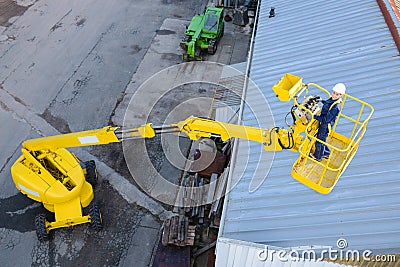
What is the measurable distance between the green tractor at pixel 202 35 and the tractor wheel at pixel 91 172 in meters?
8.75

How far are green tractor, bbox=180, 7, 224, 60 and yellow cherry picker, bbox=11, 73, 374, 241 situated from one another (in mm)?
8845

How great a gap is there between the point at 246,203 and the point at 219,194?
3.83m

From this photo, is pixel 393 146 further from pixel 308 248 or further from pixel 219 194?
pixel 219 194

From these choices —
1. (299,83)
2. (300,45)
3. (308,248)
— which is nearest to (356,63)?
(300,45)

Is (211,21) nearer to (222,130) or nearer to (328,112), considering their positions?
(222,130)

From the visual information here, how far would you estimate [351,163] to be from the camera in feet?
32.2

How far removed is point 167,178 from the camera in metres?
15.6

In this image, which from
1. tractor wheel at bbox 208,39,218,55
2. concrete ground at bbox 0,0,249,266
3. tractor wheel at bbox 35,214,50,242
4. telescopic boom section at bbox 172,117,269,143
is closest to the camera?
telescopic boom section at bbox 172,117,269,143

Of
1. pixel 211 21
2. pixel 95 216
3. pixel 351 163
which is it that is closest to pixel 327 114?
pixel 351 163

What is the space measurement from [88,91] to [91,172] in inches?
237

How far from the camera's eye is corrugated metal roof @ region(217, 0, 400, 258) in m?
8.64

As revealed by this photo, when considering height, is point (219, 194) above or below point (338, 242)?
below

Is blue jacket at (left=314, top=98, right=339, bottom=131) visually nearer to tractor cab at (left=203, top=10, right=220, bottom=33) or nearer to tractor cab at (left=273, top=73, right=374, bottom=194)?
tractor cab at (left=273, top=73, right=374, bottom=194)

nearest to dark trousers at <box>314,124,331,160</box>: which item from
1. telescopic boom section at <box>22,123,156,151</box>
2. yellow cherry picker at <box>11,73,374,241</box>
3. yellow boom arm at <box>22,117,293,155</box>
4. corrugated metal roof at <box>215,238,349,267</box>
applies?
yellow cherry picker at <box>11,73,374,241</box>
